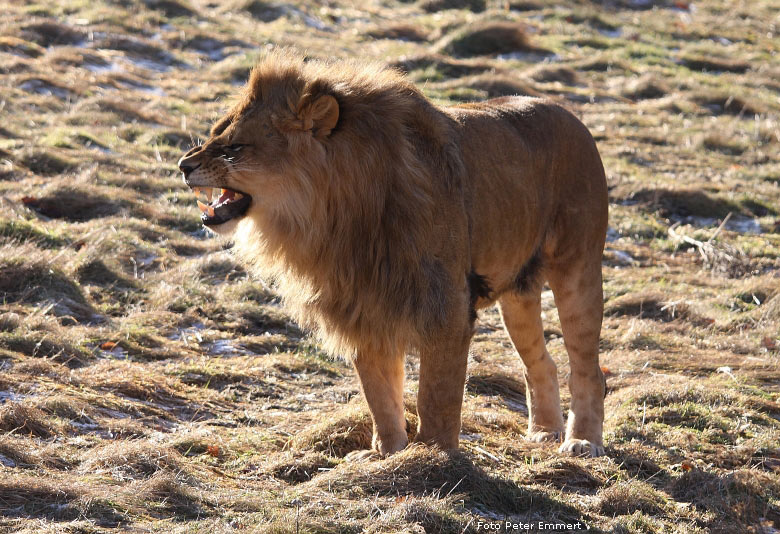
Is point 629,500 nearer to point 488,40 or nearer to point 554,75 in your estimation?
point 554,75

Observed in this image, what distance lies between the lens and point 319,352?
698 cm

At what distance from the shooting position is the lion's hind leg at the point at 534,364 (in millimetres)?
5926

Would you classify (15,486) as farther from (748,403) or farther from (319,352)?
(748,403)

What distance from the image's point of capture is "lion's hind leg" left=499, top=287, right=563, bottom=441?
5.93m

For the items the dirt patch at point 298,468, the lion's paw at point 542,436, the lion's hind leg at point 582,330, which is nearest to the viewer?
the dirt patch at point 298,468

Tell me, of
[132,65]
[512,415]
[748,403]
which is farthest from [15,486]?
[132,65]

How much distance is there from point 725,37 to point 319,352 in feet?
58.0

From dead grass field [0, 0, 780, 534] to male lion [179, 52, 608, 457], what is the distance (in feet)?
1.44

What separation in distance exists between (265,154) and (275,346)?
2854 millimetres

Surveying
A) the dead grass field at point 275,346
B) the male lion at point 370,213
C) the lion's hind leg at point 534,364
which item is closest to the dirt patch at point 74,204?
the dead grass field at point 275,346

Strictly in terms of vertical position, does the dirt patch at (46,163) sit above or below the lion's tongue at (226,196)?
below

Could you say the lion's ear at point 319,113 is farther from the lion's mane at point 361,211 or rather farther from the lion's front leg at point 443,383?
the lion's front leg at point 443,383

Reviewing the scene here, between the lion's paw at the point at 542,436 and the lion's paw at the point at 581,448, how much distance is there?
0.98 ft

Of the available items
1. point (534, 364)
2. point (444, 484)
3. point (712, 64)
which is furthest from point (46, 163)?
point (712, 64)
